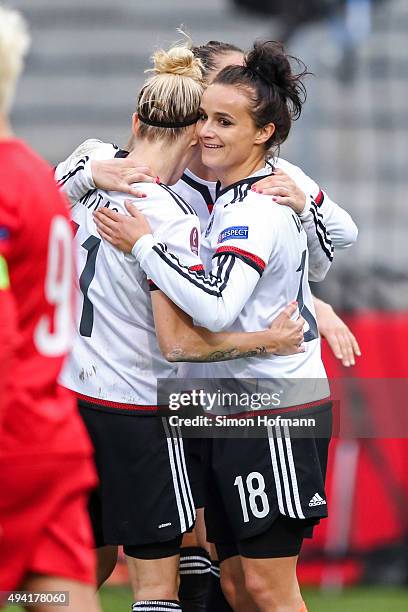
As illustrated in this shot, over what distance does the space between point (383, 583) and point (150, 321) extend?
3.26m

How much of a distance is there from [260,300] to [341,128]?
4.39 metres

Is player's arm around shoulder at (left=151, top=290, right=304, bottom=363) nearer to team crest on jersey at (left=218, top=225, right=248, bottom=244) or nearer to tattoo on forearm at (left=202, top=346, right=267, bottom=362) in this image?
tattoo on forearm at (left=202, top=346, right=267, bottom=362)

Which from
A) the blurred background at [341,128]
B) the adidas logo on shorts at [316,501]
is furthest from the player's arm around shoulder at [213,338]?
the blurred background at [341,128]

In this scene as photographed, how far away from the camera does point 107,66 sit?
8.48 metres

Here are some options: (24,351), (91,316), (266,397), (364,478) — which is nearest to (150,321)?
(91,316)

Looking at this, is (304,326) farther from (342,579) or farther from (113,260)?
(342,579)

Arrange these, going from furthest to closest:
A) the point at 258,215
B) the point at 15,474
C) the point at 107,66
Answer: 1. the point at 107,66
2. the point at 258,215
3. the point at 15,474

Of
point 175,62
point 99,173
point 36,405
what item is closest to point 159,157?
point 99,173

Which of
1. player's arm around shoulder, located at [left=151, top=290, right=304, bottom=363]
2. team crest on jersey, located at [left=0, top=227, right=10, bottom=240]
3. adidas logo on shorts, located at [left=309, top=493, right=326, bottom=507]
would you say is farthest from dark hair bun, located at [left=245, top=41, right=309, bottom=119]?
team crest on jersey, located at [left=0, top=227, right=10, bottom=240]

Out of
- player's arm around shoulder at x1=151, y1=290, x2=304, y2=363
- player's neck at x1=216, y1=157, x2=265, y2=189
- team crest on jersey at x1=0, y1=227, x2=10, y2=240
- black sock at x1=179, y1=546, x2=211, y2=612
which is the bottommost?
black sock at x1=179, y1=546, x2=211, y2=612

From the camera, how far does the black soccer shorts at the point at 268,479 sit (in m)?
3.43

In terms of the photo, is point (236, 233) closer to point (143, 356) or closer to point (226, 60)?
point (143, 356)

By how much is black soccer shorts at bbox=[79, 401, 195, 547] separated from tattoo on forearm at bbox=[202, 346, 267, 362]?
0.28 m

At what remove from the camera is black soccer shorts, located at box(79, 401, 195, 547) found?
339cm
